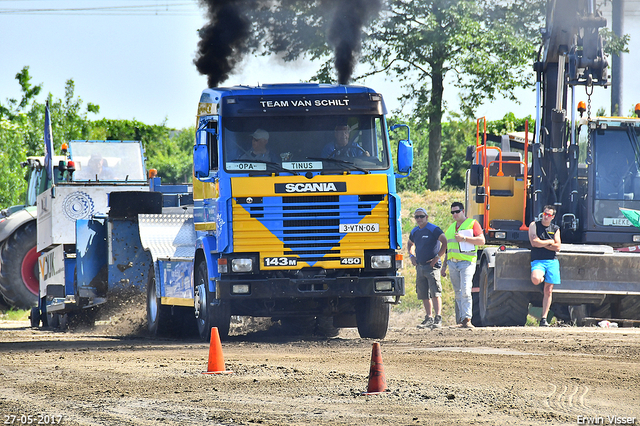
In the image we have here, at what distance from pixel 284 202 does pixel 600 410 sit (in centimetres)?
550

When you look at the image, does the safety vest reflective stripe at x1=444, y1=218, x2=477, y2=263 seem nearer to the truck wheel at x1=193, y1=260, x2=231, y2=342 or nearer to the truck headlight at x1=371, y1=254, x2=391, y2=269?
the truck headlight at x1=371, y1=254, x2=391, y2=269

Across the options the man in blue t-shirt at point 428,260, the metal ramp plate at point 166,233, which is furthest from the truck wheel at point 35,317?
the man in blue t-shirt at point 428,260

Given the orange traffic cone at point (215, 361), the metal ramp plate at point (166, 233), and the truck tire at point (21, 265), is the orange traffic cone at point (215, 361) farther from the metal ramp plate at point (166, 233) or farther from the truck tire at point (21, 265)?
the truck tire at point (21, 265)

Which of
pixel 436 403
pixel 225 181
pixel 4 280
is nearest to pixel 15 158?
pixel 4 280

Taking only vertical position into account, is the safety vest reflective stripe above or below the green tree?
below

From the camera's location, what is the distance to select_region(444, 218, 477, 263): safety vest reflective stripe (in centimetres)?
1526

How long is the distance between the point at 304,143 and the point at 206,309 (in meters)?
2.44

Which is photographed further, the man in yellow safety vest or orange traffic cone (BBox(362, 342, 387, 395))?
the man in yellow safety vest

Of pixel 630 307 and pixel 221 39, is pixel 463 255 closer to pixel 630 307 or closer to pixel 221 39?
pixel 630 307

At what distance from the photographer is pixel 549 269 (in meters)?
14.7

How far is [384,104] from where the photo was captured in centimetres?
1234

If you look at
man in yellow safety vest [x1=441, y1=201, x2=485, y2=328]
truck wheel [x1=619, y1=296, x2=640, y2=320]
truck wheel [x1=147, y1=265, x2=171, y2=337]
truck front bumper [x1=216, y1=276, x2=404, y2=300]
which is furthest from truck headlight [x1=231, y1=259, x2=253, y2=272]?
truck wheel [x1=619, y1=296, x2=640, y2=320]

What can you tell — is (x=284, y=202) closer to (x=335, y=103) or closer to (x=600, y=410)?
(x=335, y=103)

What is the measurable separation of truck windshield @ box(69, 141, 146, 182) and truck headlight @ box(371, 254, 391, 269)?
8.54 metres
